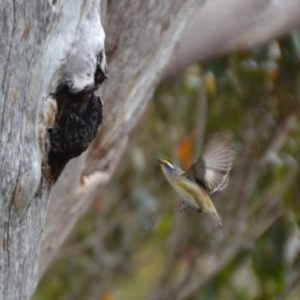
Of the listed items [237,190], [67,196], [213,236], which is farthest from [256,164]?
[67,196]

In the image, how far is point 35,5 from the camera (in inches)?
45.0

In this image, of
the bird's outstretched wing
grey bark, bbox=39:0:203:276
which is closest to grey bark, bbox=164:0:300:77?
grey bark, bbox=39:0:203:276

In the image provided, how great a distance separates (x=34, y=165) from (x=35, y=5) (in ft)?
0.75

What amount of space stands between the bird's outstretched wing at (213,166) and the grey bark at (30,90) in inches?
24.5

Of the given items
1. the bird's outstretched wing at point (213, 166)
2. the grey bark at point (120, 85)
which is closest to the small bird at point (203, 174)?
the bird's outstretched wing at point (213, 166)

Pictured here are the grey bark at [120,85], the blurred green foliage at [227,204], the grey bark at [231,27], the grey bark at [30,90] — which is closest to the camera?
the grey bark at [30,90]

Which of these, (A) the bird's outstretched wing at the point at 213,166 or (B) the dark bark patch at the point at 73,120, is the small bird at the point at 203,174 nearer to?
(A) the bird's outstretched wing at the point at 213,166

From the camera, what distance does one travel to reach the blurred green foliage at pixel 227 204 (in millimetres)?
3416

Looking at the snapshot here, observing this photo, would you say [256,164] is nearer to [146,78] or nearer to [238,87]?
[238,87]

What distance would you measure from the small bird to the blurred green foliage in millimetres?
1192

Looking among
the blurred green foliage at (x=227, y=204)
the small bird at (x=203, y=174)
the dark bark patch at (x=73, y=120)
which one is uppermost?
the dark bark patch at (x=73, y=120)

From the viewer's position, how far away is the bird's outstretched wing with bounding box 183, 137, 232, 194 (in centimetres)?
183

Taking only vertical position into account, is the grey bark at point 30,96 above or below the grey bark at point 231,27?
above

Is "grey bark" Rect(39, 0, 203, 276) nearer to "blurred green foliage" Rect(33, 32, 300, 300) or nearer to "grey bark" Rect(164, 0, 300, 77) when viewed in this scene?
"grey bark" Rect(164, 0, 300, 77)
